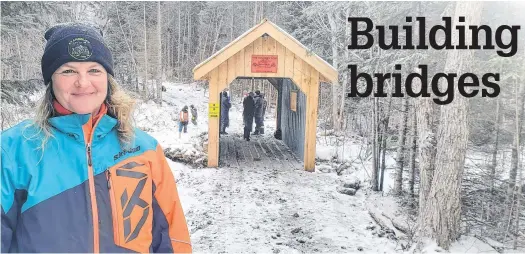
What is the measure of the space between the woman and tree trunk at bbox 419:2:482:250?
4074mm

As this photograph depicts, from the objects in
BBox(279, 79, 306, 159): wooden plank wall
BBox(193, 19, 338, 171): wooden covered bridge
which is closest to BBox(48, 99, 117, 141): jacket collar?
BBox(193, 19, 338, 171): wooden covered bridge

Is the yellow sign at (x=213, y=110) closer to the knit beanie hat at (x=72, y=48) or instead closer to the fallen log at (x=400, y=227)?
the fallen log at (x=400, y=227)

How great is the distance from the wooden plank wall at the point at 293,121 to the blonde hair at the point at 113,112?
337 inches

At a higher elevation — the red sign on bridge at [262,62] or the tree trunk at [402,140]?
the red sign on bridge at [262,62]

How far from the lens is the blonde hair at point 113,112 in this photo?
1.72 m

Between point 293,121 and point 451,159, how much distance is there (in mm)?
7608

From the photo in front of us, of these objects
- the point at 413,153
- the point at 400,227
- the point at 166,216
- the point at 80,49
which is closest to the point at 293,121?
the point at 413,153

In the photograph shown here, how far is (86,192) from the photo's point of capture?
1.72 metres

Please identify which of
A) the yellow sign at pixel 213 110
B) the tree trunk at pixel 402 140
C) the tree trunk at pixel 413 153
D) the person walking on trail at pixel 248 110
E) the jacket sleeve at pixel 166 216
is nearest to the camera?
the jacket sleeve at pixel 166 216

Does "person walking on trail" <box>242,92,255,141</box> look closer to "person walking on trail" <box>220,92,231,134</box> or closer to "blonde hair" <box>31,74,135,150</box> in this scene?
"person walking on trail" <box>220,92,231,134</box>

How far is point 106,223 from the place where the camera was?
175 centimetres

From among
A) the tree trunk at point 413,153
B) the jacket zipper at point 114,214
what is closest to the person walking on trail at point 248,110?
the tree trunk at point 413,153

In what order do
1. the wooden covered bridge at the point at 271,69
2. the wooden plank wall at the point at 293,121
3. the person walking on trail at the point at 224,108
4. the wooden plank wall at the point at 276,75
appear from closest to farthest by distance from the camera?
the wooden covered bridge at the point at 271,69 → the wooden plank wall at the point at 276,75 → the wooden plank wall at the point at 293,121 → the person walking on trail at the point at 224,108

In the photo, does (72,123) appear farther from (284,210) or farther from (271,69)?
(271,69)
